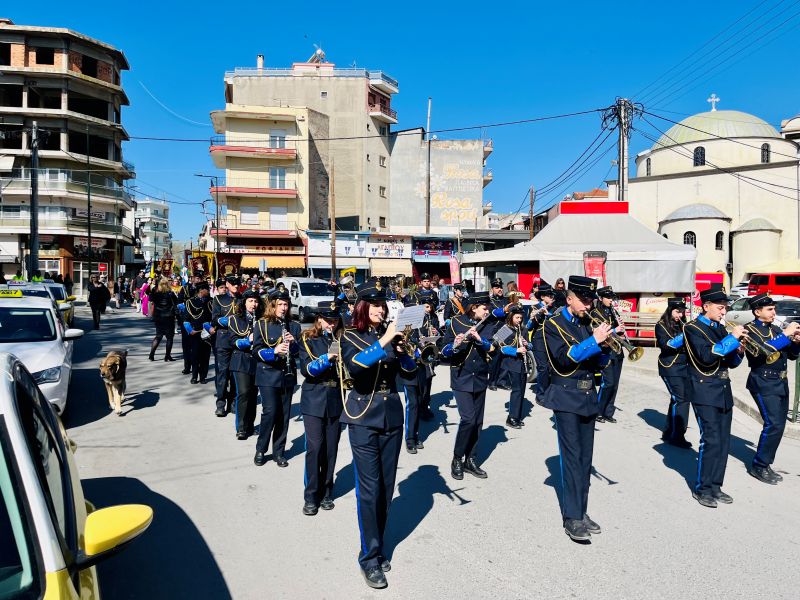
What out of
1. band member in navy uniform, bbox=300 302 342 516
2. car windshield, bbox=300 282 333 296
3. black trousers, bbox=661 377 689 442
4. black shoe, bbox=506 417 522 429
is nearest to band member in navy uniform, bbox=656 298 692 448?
black trousers, bbox=661 377 689 442

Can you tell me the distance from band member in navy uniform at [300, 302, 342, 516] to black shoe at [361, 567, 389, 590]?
4.02ft

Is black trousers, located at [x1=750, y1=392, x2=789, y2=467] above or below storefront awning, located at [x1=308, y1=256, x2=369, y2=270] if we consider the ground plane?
below

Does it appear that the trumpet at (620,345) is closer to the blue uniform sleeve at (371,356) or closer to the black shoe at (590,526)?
the black shoe at (590,526)

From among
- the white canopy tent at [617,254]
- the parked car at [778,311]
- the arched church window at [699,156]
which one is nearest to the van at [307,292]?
the white canopy tent at [617,254]

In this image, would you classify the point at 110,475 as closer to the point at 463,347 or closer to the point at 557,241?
the point at 463,347

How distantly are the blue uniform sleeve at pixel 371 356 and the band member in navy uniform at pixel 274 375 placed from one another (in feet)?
7.19

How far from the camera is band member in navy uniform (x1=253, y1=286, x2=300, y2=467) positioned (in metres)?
6.11

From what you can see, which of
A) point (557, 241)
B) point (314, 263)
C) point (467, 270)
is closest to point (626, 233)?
point (557, 241)

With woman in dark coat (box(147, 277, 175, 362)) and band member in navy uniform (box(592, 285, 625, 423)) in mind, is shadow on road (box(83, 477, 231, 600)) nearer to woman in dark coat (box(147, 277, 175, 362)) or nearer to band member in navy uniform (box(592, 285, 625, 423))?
band member in navy uniform (box(592, 285, 625, 423))

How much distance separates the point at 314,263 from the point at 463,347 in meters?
37.3

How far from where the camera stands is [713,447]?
5254 millimetres

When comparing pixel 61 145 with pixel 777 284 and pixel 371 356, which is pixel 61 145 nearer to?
pixel 371 356

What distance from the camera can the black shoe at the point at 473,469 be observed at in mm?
5973

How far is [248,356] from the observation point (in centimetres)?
694
